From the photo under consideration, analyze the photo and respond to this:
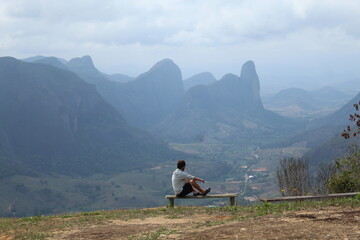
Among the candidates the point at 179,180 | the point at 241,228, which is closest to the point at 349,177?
the point at 179,180

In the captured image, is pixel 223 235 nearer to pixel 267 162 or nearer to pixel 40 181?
pixel 40 181

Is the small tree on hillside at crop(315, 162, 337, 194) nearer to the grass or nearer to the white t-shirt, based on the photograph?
the white t-shirt

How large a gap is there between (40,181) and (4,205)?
32.0 meters

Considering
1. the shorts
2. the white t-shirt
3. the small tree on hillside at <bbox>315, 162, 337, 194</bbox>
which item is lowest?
the small tree on hillside at <bbox>315, 162, 337, 194</bbox>

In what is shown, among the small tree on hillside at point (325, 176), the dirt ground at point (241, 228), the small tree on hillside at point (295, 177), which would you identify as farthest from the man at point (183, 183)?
the small tree on hillside at point (325, 176)

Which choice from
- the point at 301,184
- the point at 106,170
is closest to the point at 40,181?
the point at 106,170

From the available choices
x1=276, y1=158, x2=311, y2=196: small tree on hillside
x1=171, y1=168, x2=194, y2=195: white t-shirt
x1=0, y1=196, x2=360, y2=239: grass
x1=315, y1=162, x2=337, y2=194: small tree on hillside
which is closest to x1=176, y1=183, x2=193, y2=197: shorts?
x1=171, y1=168, x2=194, y2=195: white t-shirt

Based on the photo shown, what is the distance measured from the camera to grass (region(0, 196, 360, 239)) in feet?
43.5

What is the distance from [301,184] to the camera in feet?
116

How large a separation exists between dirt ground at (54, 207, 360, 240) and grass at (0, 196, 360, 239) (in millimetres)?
236

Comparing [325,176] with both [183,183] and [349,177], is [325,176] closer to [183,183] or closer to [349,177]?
[349,177]

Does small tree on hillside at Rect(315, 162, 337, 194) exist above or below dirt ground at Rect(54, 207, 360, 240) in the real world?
below

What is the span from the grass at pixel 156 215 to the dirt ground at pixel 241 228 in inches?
9.3

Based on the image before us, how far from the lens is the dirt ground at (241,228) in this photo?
10258mm
